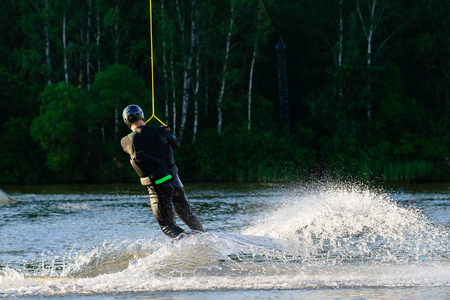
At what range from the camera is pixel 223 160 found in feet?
120

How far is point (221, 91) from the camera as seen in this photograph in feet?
130

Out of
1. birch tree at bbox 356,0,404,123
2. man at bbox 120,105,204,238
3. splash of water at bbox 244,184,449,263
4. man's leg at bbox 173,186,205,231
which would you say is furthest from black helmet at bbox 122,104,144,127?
birch tree at bbox 356,0,404,123

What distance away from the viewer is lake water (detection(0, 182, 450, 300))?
7.60 meters

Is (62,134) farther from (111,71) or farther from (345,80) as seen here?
(345,80)

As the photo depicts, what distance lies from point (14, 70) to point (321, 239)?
35098mm

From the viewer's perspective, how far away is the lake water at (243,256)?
7598 millimetres

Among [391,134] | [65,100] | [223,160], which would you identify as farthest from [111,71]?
[391,134]

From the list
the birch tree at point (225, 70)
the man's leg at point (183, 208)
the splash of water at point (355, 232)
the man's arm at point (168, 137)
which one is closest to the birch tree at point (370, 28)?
the birch tree at point (225, 70)

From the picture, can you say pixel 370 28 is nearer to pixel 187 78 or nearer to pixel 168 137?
pixel 187 78

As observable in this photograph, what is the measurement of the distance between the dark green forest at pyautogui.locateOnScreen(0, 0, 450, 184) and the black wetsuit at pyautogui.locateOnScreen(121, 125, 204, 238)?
2603cm

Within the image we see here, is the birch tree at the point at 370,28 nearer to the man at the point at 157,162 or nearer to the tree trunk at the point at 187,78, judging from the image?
the tree trunk at the point at 187,78

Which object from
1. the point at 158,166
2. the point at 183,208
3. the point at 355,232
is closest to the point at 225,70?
the point at 355,232

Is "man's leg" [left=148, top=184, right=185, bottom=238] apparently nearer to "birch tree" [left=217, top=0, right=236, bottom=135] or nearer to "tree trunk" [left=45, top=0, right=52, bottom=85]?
"birch tree" [left=217, top=0, right=236, bottom=135]

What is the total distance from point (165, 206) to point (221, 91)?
102 feet
